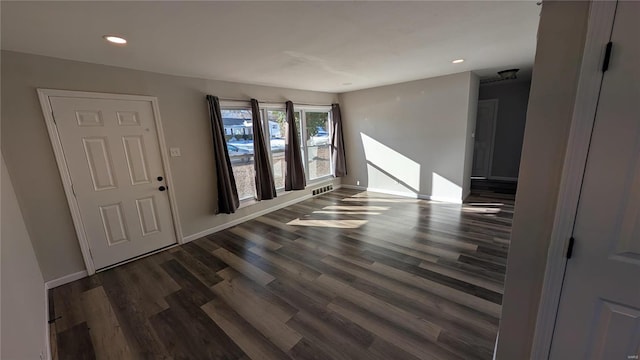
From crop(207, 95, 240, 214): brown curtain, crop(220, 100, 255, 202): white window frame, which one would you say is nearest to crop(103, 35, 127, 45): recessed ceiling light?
crop(207, 95, 240, 214): brown curtain

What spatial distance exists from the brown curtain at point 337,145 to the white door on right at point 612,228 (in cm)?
488

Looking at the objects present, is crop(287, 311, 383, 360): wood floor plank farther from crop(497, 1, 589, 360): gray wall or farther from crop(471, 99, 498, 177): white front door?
crop(471, 99, 498, 177): white front door

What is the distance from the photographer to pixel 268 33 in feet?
6.49

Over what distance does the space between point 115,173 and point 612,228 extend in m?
4.06

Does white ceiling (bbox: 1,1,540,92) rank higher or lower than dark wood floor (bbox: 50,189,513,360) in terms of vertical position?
higher

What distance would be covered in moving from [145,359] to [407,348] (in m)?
1.88

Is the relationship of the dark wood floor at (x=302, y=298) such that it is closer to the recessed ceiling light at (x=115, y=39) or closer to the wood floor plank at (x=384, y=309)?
the wood floor plank at (x=384, y=309)

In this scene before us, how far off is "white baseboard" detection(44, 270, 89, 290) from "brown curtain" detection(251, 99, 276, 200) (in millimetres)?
2343

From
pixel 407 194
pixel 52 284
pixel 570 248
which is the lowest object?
pixel 52 284

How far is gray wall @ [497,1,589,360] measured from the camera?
945 millimetres

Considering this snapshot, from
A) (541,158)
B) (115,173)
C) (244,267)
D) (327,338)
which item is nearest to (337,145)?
(244,267)

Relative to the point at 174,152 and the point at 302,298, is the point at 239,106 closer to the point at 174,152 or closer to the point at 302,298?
the point at 174,152

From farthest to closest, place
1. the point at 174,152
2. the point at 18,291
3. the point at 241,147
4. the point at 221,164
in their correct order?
1. the point at 241,147
2. the point at 221,164
3. the point at 174,152
4. the point at 18,291

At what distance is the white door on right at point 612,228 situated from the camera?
2.80 ft
